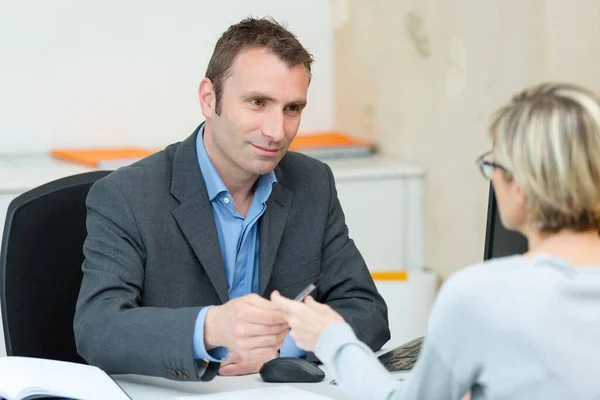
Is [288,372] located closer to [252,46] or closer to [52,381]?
[52,381]

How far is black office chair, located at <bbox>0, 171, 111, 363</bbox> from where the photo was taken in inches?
80.4

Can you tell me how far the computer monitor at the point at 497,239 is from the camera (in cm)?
164

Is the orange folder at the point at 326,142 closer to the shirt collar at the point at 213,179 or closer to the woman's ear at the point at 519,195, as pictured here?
the shirt collar at the point at 213,179

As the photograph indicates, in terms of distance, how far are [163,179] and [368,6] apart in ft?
6.50

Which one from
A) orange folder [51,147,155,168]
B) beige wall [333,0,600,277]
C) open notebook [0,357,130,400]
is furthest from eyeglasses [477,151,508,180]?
orange folder [51,147,155,168]

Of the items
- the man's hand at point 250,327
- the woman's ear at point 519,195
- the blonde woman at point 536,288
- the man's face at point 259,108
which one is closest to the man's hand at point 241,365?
the man's hand at point 250,327

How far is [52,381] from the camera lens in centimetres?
157

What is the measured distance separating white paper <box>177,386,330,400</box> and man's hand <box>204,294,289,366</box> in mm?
64

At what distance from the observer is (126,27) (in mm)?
3777

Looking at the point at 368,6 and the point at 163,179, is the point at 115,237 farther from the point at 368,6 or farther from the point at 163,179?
the point at 368,6

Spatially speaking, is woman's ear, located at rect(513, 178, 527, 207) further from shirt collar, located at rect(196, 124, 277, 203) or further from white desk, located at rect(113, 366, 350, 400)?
shirt collar, located at rect(196, 124, 277, 203)

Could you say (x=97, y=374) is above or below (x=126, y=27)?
below

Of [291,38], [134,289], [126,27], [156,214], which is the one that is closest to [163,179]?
[156,214]

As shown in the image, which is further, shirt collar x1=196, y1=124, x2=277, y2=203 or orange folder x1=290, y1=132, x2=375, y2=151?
orange folder x1=290, y1=132, x2=375, y2=151
